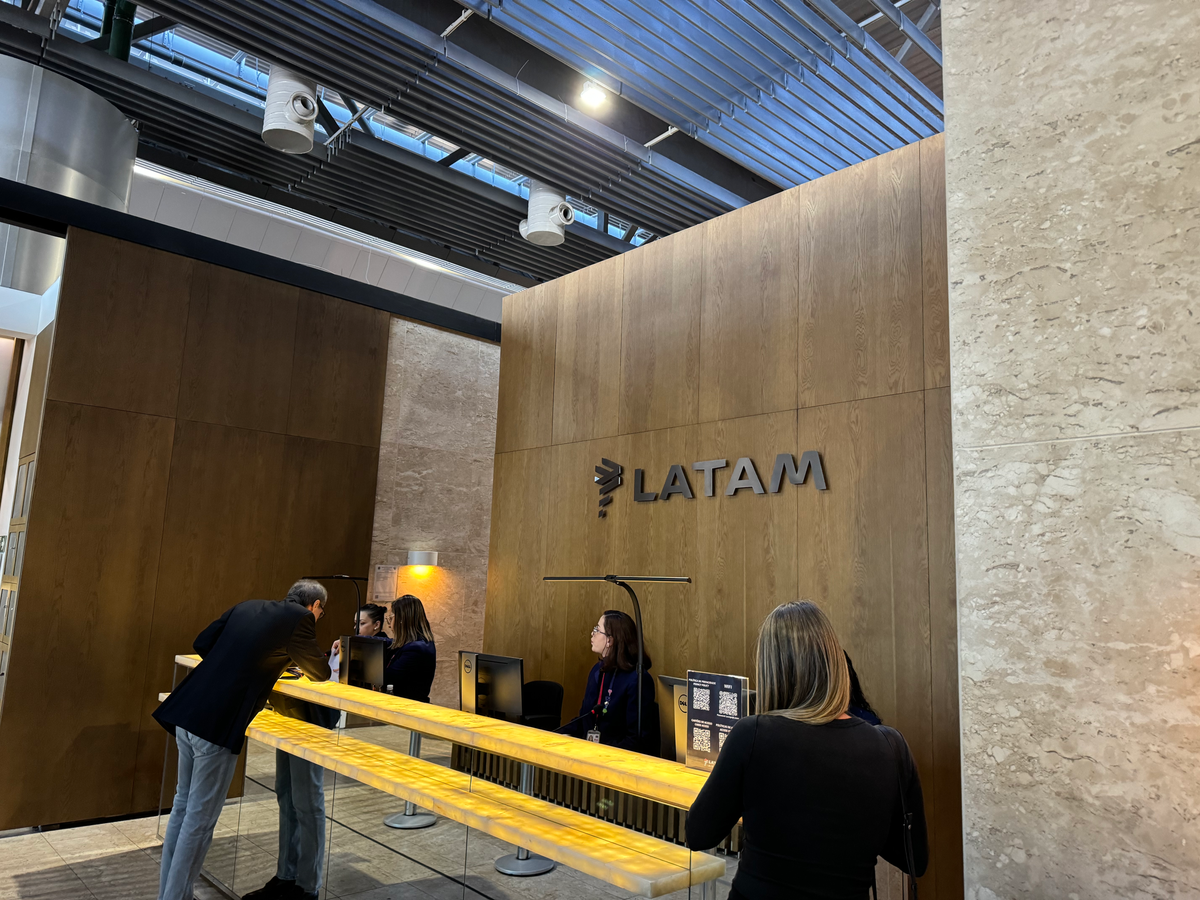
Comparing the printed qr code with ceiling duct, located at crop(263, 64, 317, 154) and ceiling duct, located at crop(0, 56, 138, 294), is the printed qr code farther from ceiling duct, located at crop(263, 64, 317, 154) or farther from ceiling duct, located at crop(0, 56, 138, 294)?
ceiling duct, located at crop(0, 56, 138, 294)

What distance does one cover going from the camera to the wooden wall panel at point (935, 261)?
390 centimetres

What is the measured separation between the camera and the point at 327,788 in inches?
134

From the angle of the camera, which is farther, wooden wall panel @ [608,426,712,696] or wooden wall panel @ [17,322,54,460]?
wooden wall panel @ [17,322,54,460]

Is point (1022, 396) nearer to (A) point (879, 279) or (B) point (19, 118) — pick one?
(A) point (879, 279)

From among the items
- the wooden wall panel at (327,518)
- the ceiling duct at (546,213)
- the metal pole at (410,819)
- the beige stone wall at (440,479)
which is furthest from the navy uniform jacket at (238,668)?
the ceiling duct at (546,213)

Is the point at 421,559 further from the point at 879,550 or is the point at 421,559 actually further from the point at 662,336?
the point at 879,550

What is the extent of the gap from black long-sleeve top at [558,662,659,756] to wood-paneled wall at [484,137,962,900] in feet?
1.48

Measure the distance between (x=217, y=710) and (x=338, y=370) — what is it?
4.04 m

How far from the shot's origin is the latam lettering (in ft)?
14.3

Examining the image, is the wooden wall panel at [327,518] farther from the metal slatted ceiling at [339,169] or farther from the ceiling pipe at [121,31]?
the ceiling pipe at [121,31]

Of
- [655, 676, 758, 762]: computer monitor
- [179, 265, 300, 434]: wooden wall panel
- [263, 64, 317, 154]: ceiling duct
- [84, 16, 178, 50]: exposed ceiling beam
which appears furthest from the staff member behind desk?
[84, 16, 178, 50]: exposed ceiling beam

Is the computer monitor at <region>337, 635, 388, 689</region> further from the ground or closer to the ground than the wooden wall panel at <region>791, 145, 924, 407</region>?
closer to the ground

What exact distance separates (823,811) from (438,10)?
5.34 metres

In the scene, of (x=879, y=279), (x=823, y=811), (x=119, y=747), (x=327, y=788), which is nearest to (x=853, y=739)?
(x=823, y=811)
